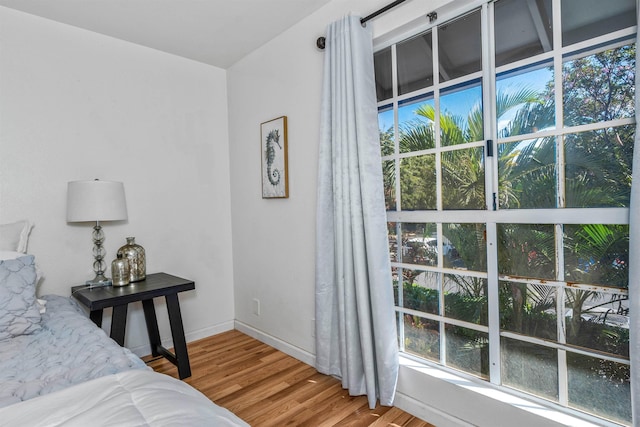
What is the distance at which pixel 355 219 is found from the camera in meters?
1.92

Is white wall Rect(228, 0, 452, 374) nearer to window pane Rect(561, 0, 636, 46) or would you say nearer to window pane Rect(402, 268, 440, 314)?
window pane Rect(402, 268, 440, 314)

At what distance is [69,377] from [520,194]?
1.84m

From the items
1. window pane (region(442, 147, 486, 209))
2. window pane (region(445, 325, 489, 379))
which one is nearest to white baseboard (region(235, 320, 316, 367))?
window pane (region(445, 325, 489, 379))

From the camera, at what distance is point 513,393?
1.53 metres

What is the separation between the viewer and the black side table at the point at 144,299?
6.68 ft

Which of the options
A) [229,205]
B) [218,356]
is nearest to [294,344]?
[218,356]

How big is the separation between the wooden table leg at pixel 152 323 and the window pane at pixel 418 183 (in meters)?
1.96

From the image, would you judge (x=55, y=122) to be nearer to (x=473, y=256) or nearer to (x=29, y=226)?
(x=29, y=226)

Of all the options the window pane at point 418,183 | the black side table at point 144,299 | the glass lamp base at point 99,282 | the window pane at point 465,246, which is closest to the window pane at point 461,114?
the window pane at point 418,183

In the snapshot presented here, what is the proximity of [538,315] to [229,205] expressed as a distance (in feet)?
8.21

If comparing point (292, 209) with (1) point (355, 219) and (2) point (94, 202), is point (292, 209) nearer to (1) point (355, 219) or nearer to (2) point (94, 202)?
(1) point (355, 219)

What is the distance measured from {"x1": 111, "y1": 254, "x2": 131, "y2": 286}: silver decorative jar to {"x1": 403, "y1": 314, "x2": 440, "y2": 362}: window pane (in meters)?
1.83

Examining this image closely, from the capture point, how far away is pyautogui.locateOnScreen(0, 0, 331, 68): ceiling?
215 centimetres

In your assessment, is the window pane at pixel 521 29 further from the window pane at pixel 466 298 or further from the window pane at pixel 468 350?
the window pane at pixel 468 350
